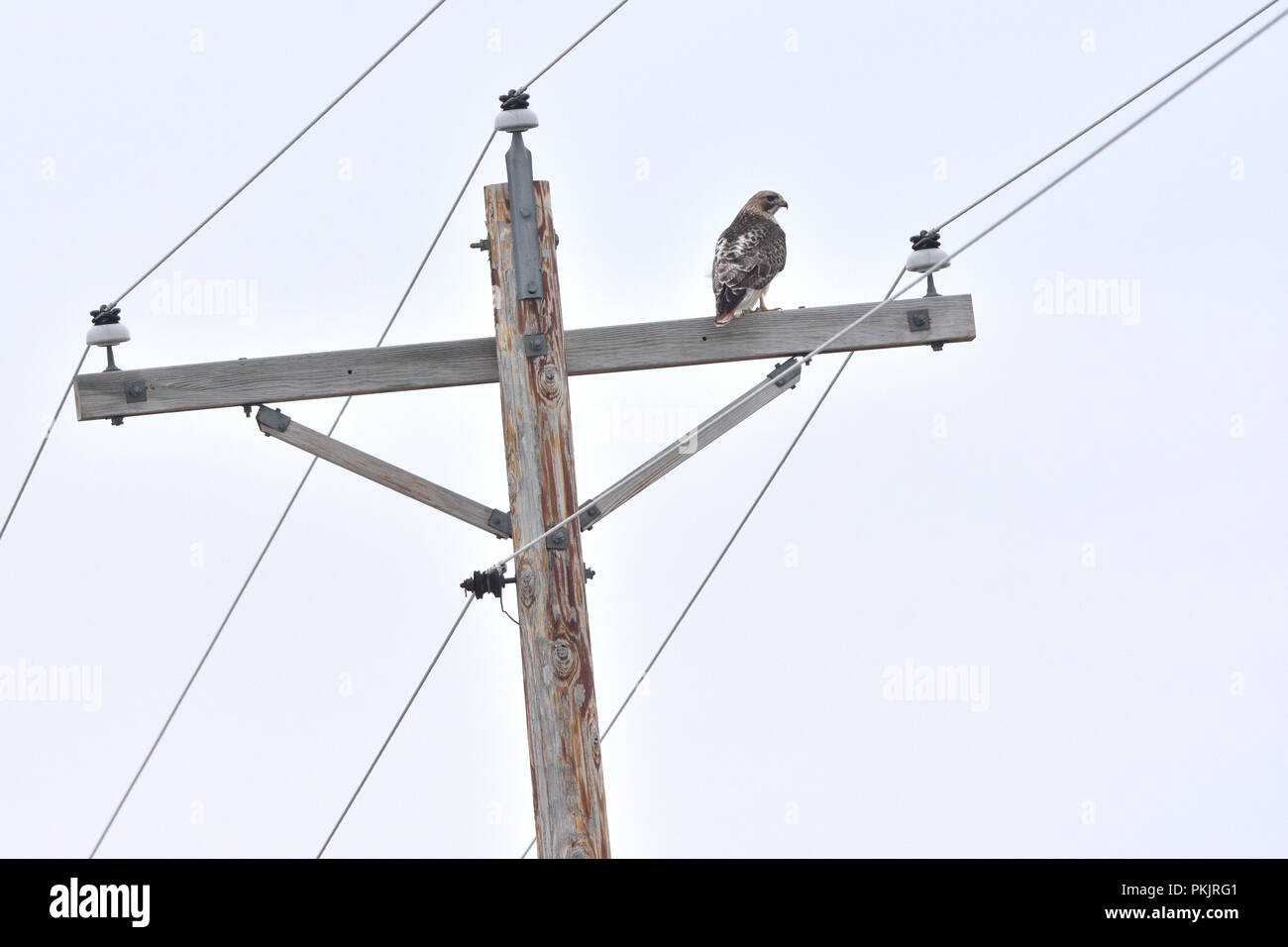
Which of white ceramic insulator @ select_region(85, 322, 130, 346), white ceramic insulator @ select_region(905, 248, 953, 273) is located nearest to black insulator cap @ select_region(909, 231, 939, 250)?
white ceramic insulator @ select_region(905, 248, 953, 273)

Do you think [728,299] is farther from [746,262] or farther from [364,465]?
[364,465]

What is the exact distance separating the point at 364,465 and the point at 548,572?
0.90 metres

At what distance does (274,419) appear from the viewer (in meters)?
7.98

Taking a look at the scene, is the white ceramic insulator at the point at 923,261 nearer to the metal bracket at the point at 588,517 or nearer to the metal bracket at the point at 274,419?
the metal bracket at the point at 588,517

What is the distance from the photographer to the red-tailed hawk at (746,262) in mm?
8461

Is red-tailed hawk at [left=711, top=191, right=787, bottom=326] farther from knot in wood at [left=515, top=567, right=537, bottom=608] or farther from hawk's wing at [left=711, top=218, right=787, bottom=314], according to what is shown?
knot in wood at [left=515, top=567, right=537, bottom=608]

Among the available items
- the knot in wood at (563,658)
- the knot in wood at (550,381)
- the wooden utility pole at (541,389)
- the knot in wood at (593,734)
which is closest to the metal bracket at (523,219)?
the wooden utility pole at (541,389)

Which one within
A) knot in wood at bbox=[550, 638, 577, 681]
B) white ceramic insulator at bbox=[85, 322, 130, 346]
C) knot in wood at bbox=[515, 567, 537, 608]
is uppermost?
white ceramic insulator at bbox=[85, 322, 130, 346]

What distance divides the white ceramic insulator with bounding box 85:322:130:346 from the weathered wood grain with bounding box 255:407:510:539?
0.63 m

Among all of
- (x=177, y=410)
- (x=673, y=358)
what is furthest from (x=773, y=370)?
(x=177, y=410)

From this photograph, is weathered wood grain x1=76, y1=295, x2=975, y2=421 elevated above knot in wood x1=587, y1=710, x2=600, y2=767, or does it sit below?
above

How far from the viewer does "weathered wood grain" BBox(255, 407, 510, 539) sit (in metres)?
7.97

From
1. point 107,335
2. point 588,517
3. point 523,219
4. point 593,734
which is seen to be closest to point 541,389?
point 588,517

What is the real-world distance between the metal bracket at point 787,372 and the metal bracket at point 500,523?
1.19 metres
